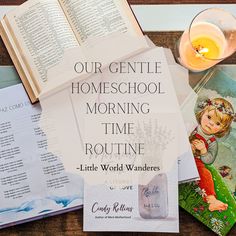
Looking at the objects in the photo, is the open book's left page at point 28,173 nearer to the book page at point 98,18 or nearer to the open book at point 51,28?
the open book at point 51,28

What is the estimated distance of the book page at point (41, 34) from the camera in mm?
836

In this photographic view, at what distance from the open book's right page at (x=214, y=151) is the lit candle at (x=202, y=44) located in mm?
36

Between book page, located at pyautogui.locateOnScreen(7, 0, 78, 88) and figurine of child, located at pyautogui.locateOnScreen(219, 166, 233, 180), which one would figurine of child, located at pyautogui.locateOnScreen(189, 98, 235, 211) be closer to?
figurine of child, located at pyautogui.locateOnScreen(219, 166, 233, 180)

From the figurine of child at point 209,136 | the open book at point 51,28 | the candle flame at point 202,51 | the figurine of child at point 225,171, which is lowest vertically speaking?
the figurine of child at point 225,171

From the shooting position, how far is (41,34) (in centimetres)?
84

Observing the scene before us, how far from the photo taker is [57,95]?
0.85 metres

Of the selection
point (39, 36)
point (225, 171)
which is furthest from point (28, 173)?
point (225, 171)

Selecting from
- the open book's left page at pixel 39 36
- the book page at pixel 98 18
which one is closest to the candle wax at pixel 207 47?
the book page at pixel 98 18

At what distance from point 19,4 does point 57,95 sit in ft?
0.63

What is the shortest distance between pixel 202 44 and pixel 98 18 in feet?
0.64

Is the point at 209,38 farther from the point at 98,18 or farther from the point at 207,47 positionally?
the point at 98,18

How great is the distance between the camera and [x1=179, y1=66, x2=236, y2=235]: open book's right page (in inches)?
32.9

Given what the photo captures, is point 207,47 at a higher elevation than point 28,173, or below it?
higher

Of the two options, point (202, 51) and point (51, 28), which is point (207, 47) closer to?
point (202, 51)
